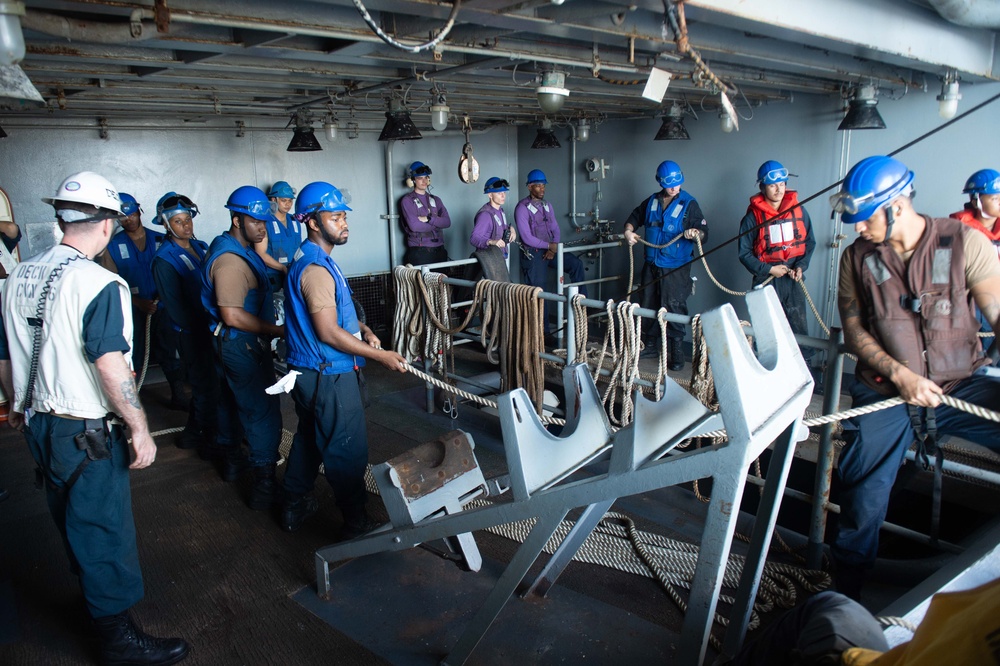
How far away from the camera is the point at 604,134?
388 inches

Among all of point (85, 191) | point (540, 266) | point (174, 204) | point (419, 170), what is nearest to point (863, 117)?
point (540, 266)

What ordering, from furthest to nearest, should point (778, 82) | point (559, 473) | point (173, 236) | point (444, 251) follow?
1. point (444, 251)
2. point (778, 82)
3. point (173, 236)
4. point (559, 473)

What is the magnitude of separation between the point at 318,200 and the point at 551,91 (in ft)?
6.44

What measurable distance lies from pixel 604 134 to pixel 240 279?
23.3 ft

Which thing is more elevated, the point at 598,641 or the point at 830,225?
the point at 830,225

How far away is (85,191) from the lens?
2514 millimetres

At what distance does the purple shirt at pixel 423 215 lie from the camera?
29.5ft

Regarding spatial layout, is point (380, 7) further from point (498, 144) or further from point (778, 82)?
point (498, 144)

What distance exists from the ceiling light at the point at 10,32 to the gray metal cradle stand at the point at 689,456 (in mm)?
2124

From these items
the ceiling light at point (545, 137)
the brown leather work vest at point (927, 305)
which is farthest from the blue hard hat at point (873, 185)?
the ceiling light at point (545, 137)

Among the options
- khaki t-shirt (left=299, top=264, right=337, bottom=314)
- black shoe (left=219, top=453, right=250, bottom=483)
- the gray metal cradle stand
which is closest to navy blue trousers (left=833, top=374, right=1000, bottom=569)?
the gray metal cradle stand

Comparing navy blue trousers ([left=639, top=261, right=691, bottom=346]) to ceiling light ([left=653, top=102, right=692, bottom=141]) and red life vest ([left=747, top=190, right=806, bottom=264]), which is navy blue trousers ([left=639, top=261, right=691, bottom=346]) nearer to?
red life vest ([left=747, top=190, right=806, bottom=264])

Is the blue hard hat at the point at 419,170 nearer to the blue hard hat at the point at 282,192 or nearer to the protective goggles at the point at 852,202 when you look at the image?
the blue hard hat at the point at 282,192

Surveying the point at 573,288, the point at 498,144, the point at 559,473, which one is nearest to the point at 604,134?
the point at 498,144
